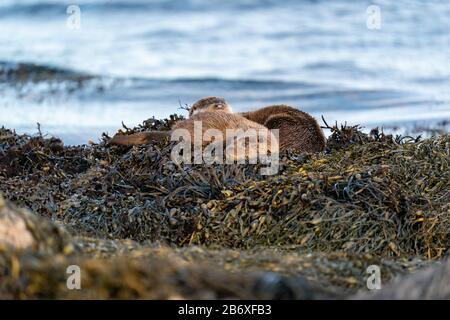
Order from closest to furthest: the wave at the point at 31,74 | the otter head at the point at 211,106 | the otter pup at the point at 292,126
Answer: the otter pup at the point at 292,126, the otter head at the point at 211,106, the wave at the point at 31,74

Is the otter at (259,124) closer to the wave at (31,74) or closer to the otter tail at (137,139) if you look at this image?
the otter tail at (137,139)

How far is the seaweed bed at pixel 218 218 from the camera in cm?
373

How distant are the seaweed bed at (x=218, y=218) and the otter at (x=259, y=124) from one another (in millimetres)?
210

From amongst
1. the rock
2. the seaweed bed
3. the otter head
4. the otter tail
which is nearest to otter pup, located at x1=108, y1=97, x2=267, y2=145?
the otter tail

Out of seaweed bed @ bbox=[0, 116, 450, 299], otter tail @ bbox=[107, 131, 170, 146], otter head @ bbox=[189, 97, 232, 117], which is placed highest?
otter head @ bbox=[189, 97, 232, 117]

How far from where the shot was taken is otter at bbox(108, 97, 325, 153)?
334 inches

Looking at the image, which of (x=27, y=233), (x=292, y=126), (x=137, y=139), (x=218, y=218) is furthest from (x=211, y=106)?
(x=27, y=233)

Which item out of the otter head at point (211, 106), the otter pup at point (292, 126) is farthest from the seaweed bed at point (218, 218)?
the otter head at point (211, 106)

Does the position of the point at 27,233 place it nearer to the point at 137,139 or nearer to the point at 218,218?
the point at 218,218

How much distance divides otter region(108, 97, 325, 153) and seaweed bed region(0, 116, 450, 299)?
0.69ft

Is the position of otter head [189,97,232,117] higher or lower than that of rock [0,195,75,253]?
higher

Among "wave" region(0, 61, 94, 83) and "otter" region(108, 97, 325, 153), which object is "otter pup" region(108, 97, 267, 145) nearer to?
"otter" region(108, 97, 325, 153)

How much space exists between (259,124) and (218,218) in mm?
2724
